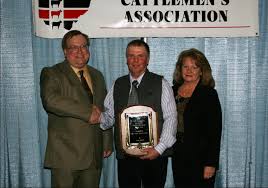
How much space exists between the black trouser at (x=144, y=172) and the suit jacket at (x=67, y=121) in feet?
0.81

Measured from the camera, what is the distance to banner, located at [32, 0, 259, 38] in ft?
9.43

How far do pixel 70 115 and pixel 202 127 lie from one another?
31.9 inches

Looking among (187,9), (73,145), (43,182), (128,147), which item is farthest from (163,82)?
(43,182)

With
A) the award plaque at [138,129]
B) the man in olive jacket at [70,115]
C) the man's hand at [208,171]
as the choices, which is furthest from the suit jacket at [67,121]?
the man's hand at [208,171]

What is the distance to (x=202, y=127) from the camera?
7.55 ft

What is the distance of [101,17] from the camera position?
289 cm

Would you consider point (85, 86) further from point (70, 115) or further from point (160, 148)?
point (160, 148)

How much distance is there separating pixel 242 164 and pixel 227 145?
22 cm

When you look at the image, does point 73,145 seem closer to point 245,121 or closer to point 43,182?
point 43,182

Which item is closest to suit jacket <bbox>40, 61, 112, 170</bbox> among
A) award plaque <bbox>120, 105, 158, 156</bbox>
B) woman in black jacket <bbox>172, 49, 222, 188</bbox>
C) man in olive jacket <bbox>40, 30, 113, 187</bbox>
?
man in olive jacket <bbox>40, 30, 113, 187</bbox>

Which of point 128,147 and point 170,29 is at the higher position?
point 170,29

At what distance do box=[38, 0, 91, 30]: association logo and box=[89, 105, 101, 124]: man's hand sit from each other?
83 cm

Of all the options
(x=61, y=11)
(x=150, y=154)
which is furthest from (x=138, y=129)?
(x=61, y=11)

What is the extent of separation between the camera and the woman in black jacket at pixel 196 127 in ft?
7.50
